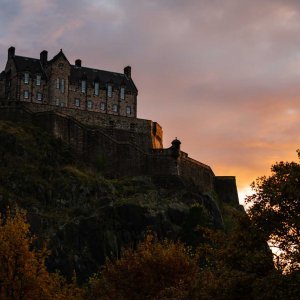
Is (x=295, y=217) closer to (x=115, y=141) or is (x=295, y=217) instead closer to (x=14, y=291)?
(x=14, y=291)

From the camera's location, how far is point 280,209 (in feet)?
104

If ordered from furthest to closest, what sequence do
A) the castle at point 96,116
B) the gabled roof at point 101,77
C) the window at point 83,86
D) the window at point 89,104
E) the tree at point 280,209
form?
the gabled roof at point 101,77 < the window at point 83,86 < the window at point 89,104 < the castle at point 96,116 < the tree at point 280,209

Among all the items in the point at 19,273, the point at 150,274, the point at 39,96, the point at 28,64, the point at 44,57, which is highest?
the point at 44,57

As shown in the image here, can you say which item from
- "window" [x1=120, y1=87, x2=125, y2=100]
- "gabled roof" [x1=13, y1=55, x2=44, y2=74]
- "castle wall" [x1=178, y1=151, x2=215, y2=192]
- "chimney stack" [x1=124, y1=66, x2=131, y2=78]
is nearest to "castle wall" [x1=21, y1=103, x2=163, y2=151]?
"castle wall" [x1=178, y1=151, x2=215, y2=192]

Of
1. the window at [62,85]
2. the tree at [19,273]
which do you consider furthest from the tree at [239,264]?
the window at [62,85]

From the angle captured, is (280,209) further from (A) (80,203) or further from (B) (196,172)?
(B) (196,172)

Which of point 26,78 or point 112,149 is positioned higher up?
Answer: point 26,78

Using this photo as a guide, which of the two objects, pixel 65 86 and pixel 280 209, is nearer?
pixel 280 209

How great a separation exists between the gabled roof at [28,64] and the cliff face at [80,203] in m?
15.9

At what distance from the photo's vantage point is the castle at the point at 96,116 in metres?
85.3

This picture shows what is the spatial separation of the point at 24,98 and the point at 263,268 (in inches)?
2691

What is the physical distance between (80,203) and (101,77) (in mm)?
34768

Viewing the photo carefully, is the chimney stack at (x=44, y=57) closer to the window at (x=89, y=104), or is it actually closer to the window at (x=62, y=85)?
the window at (x=62, y=85)

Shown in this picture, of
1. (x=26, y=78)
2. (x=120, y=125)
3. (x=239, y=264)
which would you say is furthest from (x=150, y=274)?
(x=26, y=78)
